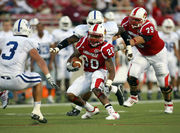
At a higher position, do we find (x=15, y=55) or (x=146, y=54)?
(x=15, y=55)

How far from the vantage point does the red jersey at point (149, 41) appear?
8.38 metres

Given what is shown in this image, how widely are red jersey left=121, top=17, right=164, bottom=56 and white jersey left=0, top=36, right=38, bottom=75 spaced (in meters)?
2.17

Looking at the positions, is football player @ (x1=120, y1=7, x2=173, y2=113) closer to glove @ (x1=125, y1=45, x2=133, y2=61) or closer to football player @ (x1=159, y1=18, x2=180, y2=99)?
glove @ (x1=125, y1=45, x2=133, y2=61)

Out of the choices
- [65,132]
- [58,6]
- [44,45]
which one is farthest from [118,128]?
[58,6]

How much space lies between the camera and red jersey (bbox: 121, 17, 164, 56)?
27.5 feet

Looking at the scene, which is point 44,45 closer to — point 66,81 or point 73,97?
point 66,81

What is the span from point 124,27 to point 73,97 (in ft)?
6.56

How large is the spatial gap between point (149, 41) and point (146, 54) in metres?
0.27

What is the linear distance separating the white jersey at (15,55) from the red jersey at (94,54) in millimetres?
893

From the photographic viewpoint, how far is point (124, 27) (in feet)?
29.3

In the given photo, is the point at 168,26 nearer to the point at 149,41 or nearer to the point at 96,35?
the point at 149,41

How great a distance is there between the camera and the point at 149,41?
859cm

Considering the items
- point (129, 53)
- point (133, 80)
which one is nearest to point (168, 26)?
point (133, 80)

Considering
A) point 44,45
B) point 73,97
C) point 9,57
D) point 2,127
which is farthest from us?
point 44,45
